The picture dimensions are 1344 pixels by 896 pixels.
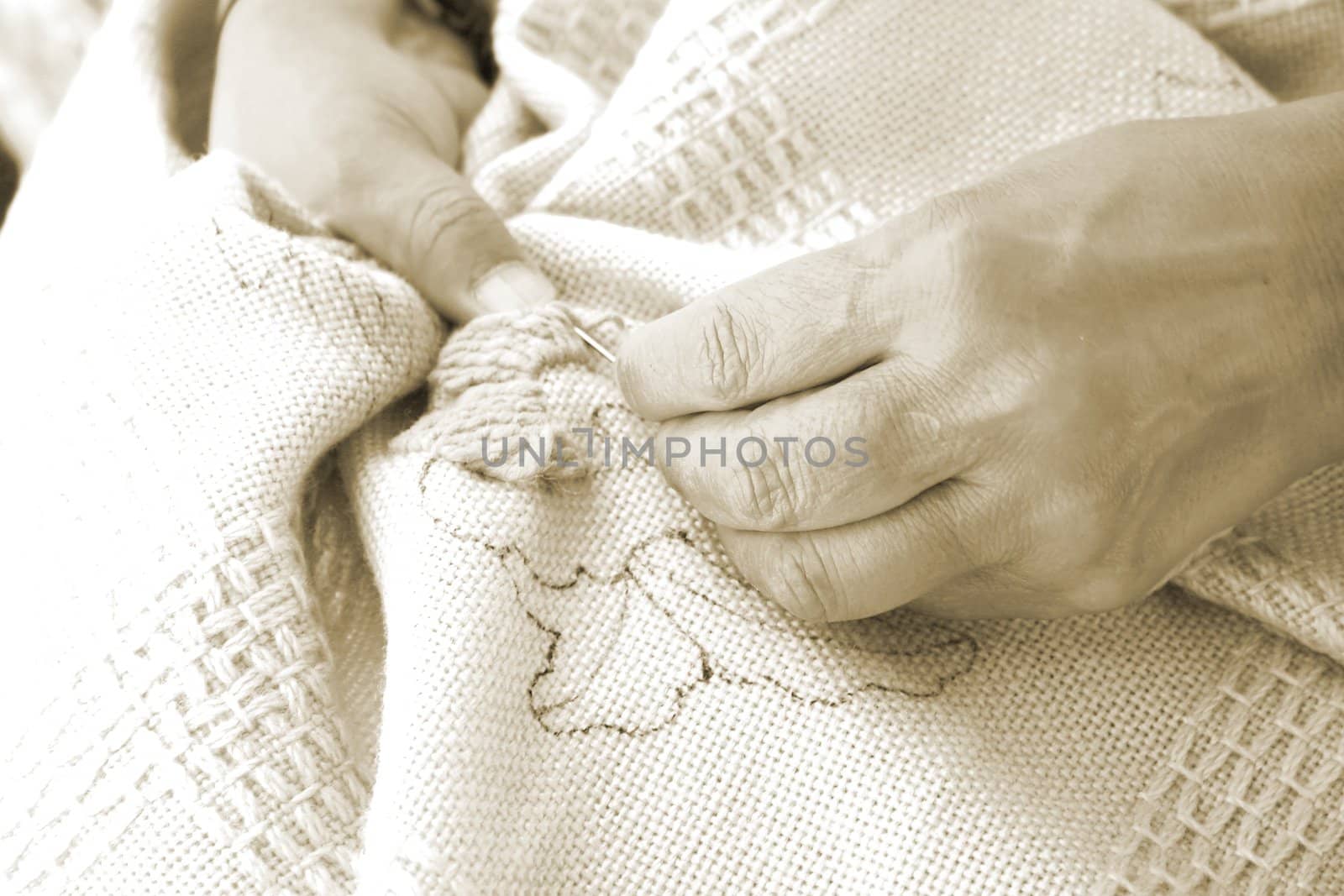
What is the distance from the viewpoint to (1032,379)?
52cm

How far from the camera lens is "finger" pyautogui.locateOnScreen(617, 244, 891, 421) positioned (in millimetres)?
533

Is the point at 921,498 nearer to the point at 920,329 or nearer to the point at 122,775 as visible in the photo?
the point at 920,329

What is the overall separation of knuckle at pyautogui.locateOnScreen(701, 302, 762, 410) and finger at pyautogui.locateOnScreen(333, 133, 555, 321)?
0.15 m

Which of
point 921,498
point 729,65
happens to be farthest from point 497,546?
point 729,65

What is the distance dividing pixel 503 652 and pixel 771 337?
22cm

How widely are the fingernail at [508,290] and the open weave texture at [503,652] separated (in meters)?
0.03

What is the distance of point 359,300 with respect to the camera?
605 mm

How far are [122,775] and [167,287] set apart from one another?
26 cm

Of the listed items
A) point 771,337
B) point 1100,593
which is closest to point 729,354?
point 771,337

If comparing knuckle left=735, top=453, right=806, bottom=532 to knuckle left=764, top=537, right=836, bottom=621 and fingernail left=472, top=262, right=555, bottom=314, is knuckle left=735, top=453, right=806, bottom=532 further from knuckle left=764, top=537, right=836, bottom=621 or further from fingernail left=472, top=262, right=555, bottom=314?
fingernail left=472, top=262, right=555, bottom=314

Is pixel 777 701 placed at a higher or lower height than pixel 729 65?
lower

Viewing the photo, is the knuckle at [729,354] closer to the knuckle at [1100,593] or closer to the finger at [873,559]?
the finger at [873,559]

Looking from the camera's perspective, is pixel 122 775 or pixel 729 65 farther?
pixel 729 65

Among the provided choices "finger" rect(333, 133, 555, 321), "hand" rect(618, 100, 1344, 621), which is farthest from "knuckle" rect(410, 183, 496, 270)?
"hand" rect(618, 100, 1344, 621)
